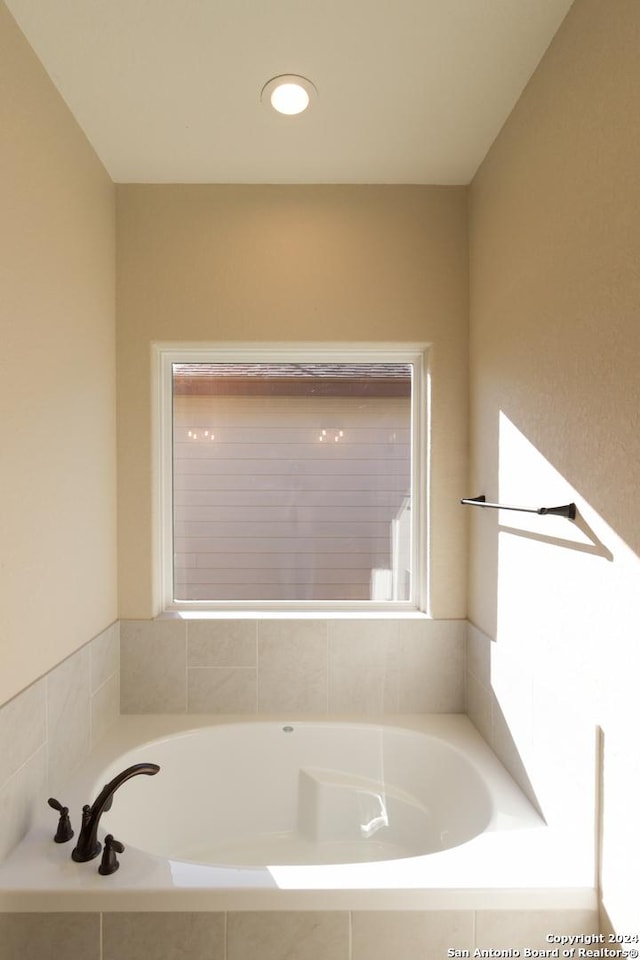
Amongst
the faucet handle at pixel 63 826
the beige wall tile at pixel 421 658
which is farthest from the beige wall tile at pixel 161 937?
the beige wall tile at pixel 421 658

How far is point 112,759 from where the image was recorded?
1.86m

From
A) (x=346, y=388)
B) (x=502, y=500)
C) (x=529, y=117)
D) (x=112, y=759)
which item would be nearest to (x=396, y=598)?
(x=502, y=500)

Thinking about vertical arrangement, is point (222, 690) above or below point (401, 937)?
above

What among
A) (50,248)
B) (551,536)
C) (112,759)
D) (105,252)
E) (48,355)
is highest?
(105,252)

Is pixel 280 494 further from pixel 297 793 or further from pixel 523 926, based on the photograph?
pixel 523 926

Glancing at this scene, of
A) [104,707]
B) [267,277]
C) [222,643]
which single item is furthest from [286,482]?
[104,707]

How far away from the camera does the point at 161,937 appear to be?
1247 millimetres

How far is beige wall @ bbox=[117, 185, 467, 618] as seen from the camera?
85.0 inches

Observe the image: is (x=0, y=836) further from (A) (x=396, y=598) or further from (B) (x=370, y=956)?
(A) (x=396, y=598)

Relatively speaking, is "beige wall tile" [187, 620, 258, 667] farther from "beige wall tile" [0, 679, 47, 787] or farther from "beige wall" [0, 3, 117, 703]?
"beige wall tile" [0, 679, 47, 787]

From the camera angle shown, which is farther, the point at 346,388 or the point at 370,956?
the point at 346,388

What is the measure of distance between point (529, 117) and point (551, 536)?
121cm

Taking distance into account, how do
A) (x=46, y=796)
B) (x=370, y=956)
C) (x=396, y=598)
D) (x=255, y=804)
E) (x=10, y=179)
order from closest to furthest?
1. (x=370, y=956)
2. (x=10, y=179)
3. (x=46, y=796)
4. (x=255, y=804)
5. (x=396, y=598)

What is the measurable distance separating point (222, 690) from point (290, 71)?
2.10 m
